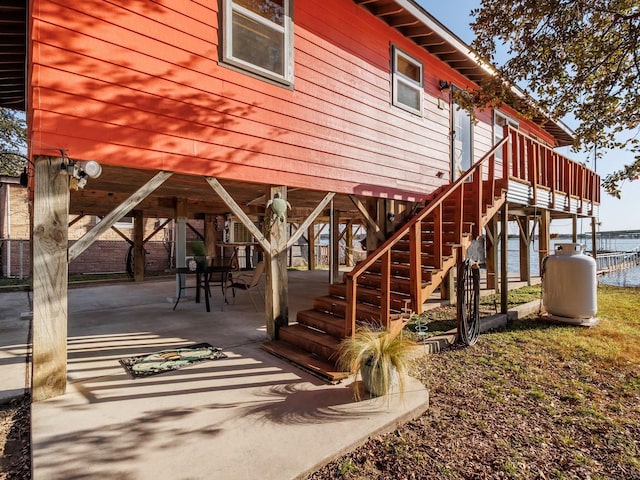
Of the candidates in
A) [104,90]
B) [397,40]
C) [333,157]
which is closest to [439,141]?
[397,40]

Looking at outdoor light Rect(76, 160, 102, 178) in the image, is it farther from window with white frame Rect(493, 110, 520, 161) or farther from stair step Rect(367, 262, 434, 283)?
window with white frame Rect(493, 110, 520, 161)

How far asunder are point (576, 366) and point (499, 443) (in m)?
2.27

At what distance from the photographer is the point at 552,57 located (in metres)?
5.12

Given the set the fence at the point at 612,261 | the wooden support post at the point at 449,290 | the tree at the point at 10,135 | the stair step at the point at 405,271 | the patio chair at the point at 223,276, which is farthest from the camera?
the fence at the point at 612,261

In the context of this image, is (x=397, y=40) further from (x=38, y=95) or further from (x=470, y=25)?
(x=38, y=95)

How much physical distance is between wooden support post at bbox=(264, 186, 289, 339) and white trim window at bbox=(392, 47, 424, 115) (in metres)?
3.21

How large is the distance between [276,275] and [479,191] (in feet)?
9.87

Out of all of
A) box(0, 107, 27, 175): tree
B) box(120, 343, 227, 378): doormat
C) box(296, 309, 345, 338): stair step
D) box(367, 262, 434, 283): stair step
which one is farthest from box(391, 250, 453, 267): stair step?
box(0, 107, 27, 175): tree

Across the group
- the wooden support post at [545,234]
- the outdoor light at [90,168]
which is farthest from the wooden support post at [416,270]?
the wooden support post at [545,234]

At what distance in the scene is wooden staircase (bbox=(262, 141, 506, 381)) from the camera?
12.0 ft

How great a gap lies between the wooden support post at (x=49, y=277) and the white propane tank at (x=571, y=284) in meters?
6.93

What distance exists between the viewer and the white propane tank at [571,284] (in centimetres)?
591

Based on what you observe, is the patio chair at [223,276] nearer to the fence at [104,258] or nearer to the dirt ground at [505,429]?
the dirt ground at [505,429]

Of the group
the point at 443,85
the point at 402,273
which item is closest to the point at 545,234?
the point at 443,85
